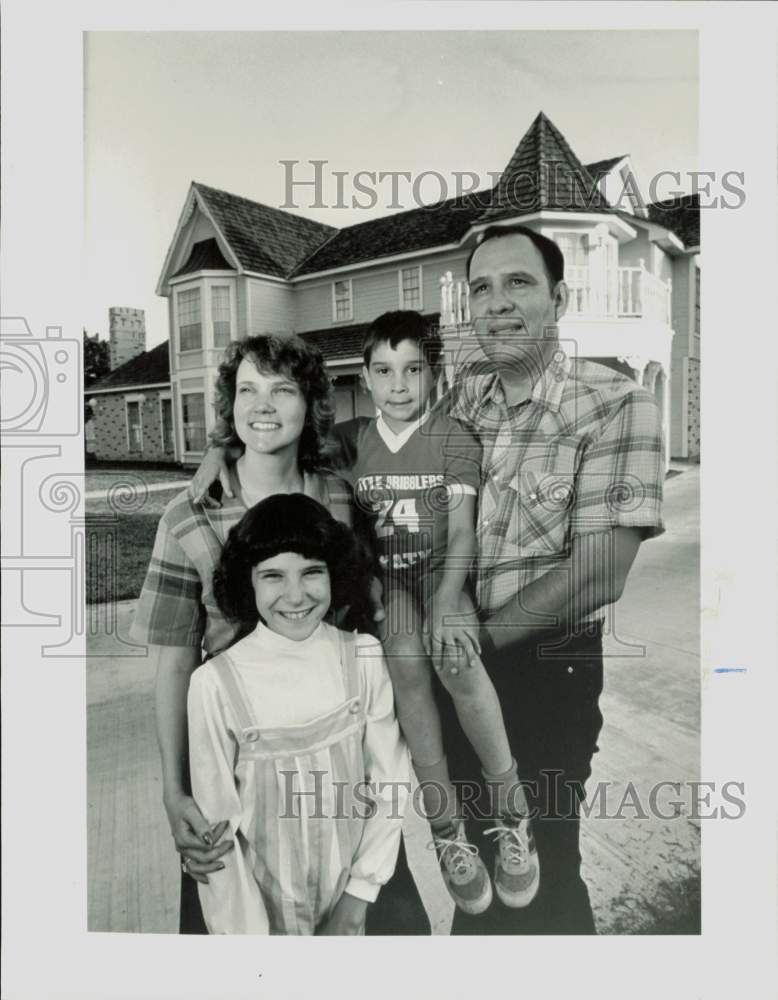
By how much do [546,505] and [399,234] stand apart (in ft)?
3.82

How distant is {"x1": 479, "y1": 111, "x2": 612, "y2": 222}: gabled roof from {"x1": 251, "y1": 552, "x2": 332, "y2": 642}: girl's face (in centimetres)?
144

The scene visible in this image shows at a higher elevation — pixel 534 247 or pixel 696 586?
pixel 534 247

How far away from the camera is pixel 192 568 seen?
110 inches

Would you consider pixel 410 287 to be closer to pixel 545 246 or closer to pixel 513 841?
pixel 545 246

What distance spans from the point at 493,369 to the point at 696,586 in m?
1.12

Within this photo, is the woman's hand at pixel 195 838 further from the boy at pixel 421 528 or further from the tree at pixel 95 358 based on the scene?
the tree at pixel 95 358

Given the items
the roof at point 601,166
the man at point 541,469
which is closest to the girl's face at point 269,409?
the man at point 541,469

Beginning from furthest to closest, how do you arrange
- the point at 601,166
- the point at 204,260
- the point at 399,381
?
the point at 204,260
the point at 601,166
the point at 399,381

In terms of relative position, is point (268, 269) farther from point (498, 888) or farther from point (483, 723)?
point (498, 888)

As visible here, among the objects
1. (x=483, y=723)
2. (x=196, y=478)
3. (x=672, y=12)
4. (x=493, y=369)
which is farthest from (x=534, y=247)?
(x=483, y=723)

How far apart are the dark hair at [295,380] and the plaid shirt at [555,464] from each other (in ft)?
1.66

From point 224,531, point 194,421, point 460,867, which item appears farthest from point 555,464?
point 460,867

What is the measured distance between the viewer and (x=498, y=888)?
9.45 ft

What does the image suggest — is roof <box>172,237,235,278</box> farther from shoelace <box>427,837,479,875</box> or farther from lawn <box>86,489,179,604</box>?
shoelace <box>427,837,479,875</box>
